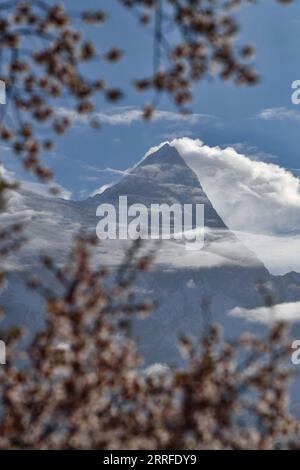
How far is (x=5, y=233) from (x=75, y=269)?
1.17 meters

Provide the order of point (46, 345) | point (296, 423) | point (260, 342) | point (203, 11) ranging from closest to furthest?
point (203, 11), point (46, 345), point (260, 342), point (296, 423)

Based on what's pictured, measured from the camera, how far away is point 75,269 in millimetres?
8750

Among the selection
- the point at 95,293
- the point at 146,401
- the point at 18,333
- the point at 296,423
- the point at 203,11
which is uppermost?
the point at 203,11

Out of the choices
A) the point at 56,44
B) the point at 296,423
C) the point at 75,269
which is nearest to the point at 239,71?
the point at 56,44


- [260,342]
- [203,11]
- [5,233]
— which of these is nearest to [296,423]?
[260,342]

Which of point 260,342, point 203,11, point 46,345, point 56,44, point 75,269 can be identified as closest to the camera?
point 203,11

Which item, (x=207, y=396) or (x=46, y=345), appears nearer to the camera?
(x=207, y=396)

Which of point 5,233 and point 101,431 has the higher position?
point 5,233

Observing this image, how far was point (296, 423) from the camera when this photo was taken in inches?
475

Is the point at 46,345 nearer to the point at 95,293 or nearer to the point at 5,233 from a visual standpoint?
the point at 95,293

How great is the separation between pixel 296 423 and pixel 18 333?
20.4 feet

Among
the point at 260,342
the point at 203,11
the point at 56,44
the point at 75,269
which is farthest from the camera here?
the point at 260,342

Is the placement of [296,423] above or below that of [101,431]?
below

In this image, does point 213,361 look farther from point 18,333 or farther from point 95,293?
point 18,333
